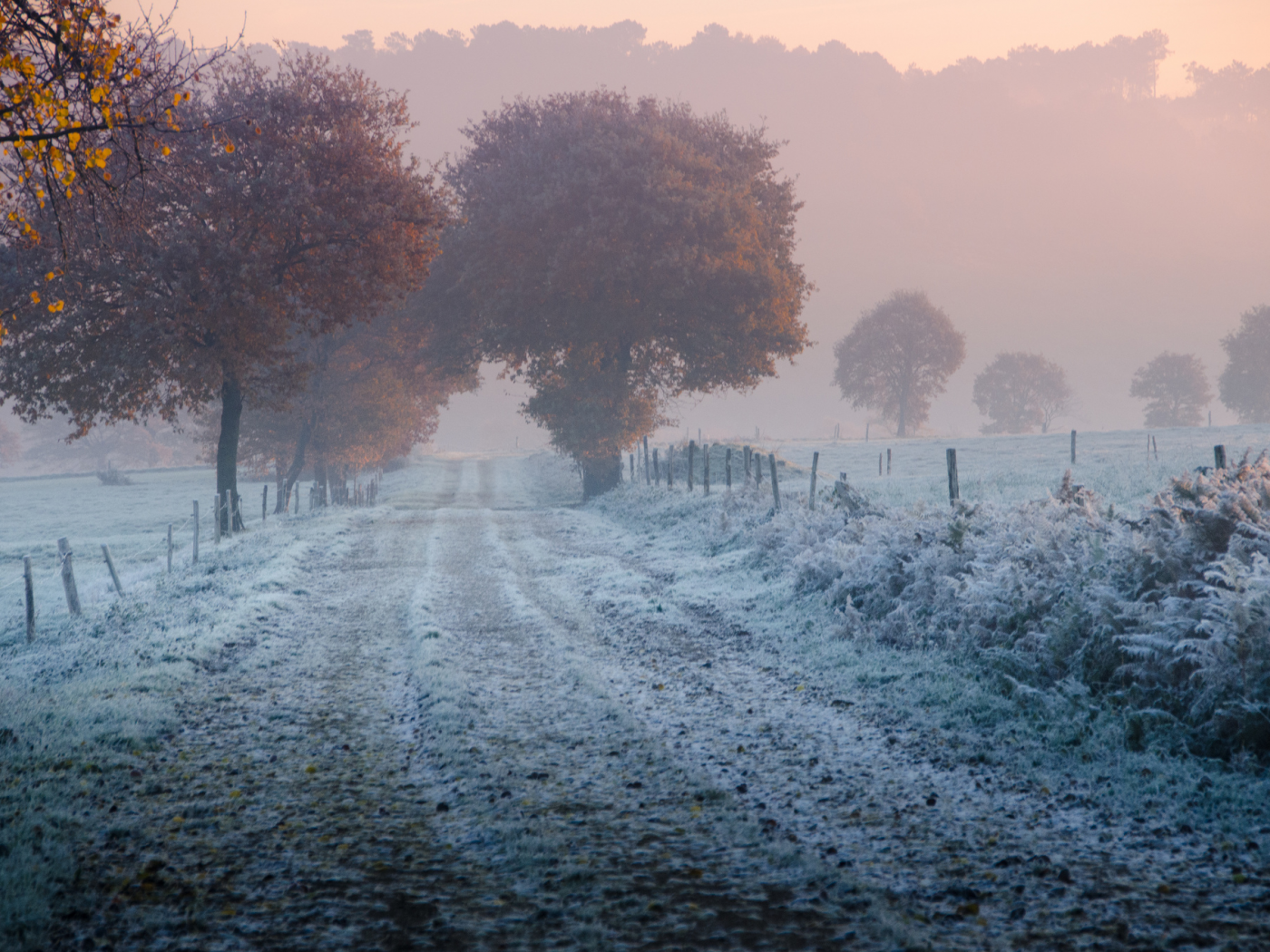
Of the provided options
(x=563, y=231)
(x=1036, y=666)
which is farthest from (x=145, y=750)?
(x=563, y=231)

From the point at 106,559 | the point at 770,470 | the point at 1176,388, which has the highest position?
the point at 1176,388

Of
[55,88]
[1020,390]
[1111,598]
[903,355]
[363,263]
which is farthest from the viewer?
[1020,390]

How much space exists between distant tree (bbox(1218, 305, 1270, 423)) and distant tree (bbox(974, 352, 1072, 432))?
20.0 meters

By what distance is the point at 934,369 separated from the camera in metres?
83.8

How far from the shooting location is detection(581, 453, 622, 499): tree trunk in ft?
118

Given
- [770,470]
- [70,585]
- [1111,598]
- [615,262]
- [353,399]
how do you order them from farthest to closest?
[353,399], [770,470], [615,262], [70,585], [1111,598]

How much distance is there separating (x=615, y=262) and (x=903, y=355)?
→ 197 feet

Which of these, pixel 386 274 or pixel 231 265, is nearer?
pixel 231 265

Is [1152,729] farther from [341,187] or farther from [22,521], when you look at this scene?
[22,521]

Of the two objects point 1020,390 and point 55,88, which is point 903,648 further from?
point 1020,390

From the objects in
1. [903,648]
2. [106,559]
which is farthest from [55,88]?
[106,559]

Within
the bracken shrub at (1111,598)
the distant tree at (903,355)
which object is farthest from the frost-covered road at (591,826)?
the distant tree at (903,355)

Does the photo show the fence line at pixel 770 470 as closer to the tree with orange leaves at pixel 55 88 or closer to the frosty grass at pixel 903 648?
the frosty grass at pixel 903 648

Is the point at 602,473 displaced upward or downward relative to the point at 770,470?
downward
